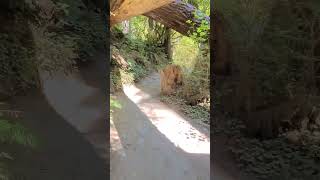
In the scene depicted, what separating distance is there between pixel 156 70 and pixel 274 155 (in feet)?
12.9

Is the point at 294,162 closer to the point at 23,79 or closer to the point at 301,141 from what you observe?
the point at 301,141

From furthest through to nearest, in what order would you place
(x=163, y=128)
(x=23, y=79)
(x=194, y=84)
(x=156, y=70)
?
(x=156, y=70) < (x=194, y=84) < (x=163, y=128) < (x=23, y=79)

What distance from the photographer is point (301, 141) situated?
5.91ft

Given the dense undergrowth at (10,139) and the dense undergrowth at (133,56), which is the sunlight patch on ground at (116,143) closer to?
the dense undergrowth at (10,139)

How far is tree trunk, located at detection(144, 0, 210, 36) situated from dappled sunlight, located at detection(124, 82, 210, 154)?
2.88ft

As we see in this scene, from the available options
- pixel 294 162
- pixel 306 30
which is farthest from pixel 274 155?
pixel 306 30

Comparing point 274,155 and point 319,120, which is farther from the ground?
point 319,120

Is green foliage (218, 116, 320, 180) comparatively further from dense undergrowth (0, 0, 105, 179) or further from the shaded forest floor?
dense undergrowth (0, 0, 105, 179)

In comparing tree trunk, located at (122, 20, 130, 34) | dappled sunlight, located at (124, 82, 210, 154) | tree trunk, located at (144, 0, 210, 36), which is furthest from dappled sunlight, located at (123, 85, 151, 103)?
tree trunk, located at (122, 20, 130, 34)

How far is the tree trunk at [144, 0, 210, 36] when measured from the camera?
3.62 meters

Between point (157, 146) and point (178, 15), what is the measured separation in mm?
1748

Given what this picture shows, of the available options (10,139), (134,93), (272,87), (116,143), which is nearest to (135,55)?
(134,93)

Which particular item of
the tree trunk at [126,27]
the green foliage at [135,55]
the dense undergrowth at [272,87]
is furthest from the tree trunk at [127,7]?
the tree trunk at [126,27]

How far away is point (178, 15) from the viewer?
3689mm
